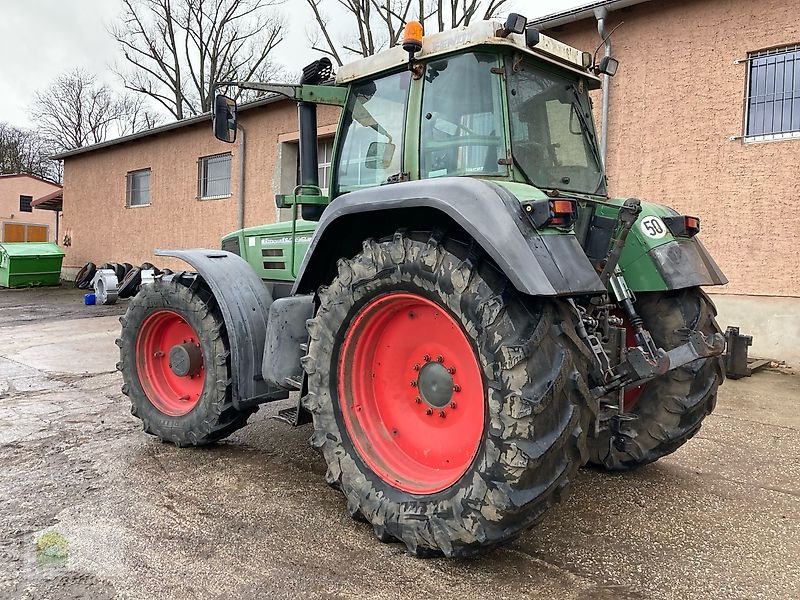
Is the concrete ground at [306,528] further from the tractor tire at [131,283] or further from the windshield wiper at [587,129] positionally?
the tractor tire at [131,283]

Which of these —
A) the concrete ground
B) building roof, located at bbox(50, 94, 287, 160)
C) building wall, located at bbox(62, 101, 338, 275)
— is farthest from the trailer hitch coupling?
building wall, located at bbox(62, 101, 338, 275)

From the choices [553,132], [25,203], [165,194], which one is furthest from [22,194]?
[553,132]

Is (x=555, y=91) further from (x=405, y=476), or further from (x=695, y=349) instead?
(x=405, y=476)

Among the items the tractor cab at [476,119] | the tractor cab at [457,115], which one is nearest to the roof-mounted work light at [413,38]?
the tractor cab at [457,115]

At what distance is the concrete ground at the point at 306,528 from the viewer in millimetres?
2416

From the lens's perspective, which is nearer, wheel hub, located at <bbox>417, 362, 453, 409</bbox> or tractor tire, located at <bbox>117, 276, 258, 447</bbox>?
wheel hub, located at <bbox>417, 362, 453, 409</bbox>

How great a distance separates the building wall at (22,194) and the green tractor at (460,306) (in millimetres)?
33704

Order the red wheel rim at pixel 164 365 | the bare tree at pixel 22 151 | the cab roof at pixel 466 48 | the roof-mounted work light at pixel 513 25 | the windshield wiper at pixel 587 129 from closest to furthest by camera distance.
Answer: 1. the roof-mounted work light at pixel 513 25
2. the cab roof at pixel 466 48
3. the windshield wiper at pixel 587 129
4. the red wheel rim at pixel 164 365
5. the bare tree at pixel 22 151

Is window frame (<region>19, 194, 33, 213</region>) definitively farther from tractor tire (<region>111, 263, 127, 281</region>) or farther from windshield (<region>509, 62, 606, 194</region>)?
windshield (<region>509, 62, 606, 194</region>)

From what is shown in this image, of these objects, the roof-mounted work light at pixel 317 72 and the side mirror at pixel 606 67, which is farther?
the roof-mounted work light at pixel 317 72

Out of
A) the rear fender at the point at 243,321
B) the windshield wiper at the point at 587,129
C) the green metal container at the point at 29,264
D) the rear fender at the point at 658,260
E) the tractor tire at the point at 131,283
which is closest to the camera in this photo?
the rear fender at the point at 658,260

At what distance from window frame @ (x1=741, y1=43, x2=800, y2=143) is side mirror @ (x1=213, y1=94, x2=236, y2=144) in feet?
20.6

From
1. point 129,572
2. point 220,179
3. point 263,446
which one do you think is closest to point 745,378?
point 263,446

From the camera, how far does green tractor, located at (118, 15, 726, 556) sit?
236 centimetres
